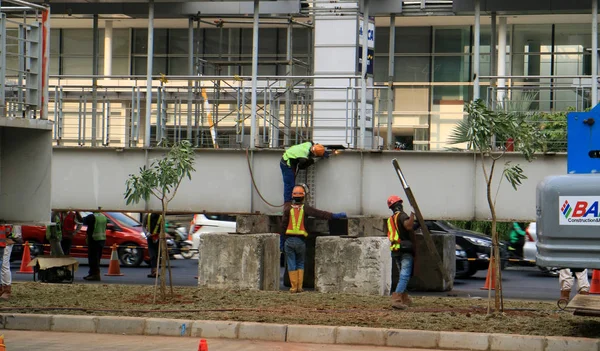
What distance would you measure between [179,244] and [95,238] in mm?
8766

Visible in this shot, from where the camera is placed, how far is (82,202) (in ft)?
63.6

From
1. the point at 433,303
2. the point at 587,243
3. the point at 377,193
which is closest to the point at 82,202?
the point at 377,193

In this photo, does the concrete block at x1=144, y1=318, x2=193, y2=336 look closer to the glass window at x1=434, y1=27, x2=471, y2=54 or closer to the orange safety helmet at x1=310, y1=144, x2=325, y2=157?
the orange safety helmet at x1=310, y1=144, x2=325, y2=157

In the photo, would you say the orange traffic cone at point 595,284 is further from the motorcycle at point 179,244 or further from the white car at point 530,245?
the motorcycle at point 179,244

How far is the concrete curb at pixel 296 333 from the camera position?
41.6 ft

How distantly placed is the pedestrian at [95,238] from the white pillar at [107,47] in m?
4.72

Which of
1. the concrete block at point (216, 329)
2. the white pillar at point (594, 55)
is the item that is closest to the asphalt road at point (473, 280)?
→ the white pillar at point (594, 55)

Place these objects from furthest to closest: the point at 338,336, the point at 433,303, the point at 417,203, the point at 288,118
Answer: the point at 288,118 < the point at 417,203 < the point at 433,303 < the point at 338,336

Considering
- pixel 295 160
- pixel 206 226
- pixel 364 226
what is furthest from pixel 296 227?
pixel 206 226

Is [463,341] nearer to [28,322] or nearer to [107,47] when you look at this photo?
[28,322]

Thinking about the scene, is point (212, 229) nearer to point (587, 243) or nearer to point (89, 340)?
point (89, 340)

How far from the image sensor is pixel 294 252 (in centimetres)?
1816

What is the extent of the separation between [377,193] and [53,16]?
8593 millimetres

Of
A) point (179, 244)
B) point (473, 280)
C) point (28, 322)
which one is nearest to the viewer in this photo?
point (28, 322)
